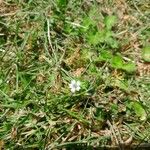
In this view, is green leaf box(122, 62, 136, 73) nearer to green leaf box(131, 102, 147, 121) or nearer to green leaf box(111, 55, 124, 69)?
green leaf box(111, 55, 124, 69)

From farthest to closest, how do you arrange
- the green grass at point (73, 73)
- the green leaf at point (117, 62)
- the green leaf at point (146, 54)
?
Result: 1. the green leaf at point (146, 54)
2. the green leaf at point (117, 62)
3. the green grass at point (73, 73)

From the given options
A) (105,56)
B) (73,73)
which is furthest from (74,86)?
(105,56)

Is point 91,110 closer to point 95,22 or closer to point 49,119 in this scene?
point 49,119

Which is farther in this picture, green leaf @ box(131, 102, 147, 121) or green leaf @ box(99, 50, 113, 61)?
green leaf @ box(99, 50, 113, 61)

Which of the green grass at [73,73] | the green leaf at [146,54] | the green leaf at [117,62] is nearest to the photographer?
the green grass at [73,73]

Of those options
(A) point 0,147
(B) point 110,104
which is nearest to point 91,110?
(B) point 110,104

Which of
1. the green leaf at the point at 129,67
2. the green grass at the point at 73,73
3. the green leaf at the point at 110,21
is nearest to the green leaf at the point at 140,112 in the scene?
the green grass at the point at 73,73

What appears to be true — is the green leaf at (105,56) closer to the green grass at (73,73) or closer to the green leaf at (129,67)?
the green grass at (73,73)

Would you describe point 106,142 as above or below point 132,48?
below

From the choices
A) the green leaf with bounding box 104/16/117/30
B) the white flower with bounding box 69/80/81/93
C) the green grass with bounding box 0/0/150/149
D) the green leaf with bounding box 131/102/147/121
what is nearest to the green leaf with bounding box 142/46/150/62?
the green grass with bounding box 0/0/150/149
